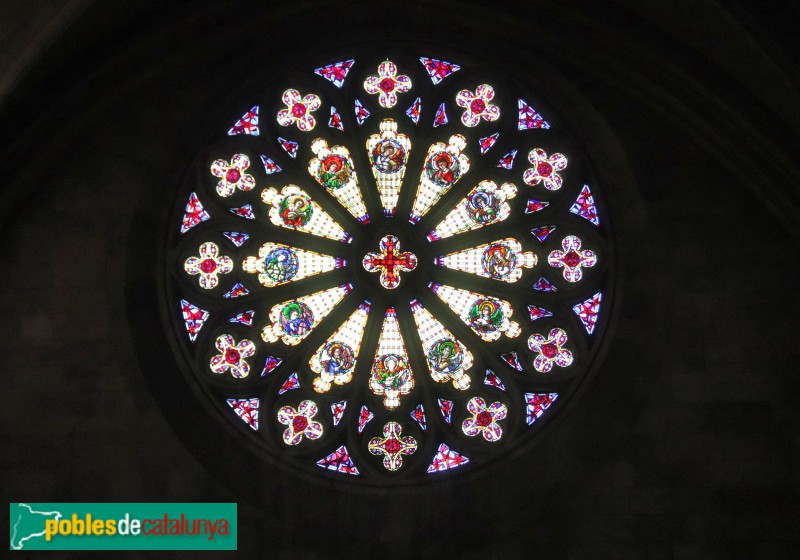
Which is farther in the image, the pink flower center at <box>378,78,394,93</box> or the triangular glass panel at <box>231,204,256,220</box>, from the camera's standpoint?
the pink flower center at <box>378,78,394,93</box>

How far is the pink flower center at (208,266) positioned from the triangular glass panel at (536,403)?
3.23 m

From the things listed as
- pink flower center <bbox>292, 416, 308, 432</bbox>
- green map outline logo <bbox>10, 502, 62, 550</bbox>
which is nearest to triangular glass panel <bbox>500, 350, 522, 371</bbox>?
pink flower center <bbox>292, 416, 308, 432</bbox>

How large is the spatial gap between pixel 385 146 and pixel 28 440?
4.34 m

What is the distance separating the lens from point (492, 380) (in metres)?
11.2

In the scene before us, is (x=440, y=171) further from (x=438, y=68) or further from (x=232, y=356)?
(x=232, y=356)

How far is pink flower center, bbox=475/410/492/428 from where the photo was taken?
1109cm

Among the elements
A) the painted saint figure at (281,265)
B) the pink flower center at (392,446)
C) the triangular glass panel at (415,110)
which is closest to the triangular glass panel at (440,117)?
the triangular glass panel at (415,110)

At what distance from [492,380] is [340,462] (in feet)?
5.32

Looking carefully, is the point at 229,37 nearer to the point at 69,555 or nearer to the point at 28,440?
the point at 28,440

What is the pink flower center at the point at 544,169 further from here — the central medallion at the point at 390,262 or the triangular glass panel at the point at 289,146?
the triangular glass panel at the point at 289,146

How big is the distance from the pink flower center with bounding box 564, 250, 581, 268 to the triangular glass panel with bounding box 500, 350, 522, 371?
993 millimetres

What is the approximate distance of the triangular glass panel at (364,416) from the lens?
11180mm

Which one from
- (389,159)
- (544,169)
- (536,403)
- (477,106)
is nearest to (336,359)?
(536,403)

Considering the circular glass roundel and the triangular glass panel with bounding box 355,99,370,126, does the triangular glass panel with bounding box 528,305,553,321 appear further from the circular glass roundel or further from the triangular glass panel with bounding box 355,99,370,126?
the triangular glass panel with bounding box 355,99,370,126
